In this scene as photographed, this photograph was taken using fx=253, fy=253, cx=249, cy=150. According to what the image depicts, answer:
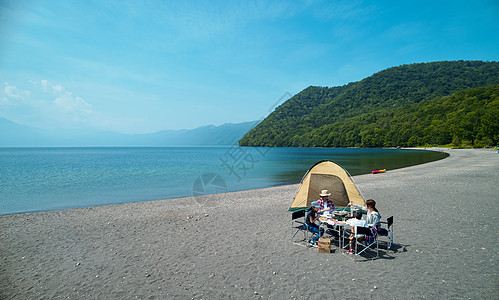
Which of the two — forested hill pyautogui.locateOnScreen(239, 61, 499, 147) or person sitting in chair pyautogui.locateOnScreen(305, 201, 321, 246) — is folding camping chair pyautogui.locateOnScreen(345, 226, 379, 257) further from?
forested hill pyautogui.locateOnScreen(239, 61, 499, 147)

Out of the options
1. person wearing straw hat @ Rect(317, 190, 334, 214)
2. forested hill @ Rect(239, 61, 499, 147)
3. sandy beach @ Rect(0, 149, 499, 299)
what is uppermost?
forested hill @ Rect(239, 61, 499, 147)

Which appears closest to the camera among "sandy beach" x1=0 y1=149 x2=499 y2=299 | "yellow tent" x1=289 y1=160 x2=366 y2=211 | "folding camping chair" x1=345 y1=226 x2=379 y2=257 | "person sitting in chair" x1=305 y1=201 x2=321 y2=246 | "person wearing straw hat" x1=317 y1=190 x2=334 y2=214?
"sandy beach" x1=0 y1=149 x2=499 y2=299

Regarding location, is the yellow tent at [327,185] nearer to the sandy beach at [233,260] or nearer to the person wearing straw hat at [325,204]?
the sandy beach at [233,260]

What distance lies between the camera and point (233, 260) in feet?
19.5

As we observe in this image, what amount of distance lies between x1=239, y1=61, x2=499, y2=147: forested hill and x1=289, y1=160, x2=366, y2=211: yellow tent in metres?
61.9

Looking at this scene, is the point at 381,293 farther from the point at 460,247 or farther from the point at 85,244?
the point at 85,244

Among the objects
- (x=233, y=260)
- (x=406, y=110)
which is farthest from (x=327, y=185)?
(x=406, y=110)

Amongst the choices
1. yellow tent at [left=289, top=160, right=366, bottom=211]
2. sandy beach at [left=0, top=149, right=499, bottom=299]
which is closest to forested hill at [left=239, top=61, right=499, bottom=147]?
yellow tent at [left=289, top=160, right=366, bottom=211]

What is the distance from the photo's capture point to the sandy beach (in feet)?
15.2

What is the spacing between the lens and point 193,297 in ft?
14.6

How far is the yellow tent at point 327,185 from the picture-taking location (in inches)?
372

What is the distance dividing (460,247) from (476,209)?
5116 mm

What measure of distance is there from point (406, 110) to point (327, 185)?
141 metres

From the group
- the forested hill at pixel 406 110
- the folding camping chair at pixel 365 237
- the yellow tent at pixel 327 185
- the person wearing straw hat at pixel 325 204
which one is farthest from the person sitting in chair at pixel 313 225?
the forested hill at pixel 406 110
